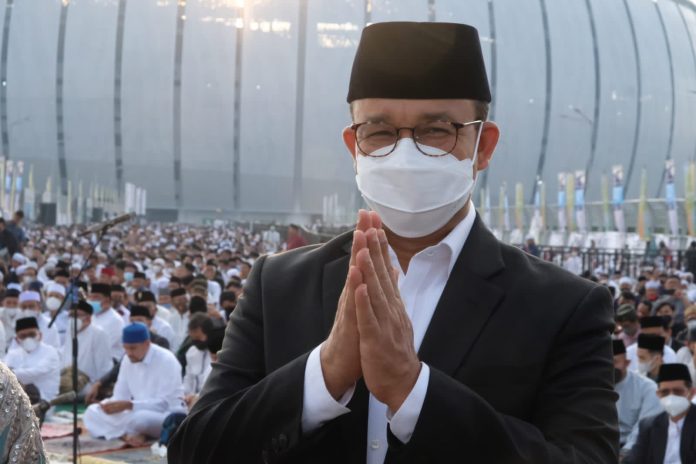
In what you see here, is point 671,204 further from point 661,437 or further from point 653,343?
point 661,437

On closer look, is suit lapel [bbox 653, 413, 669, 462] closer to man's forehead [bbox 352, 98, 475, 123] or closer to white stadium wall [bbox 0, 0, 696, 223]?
man's forehead [bbox 352, 98, 475, 123]

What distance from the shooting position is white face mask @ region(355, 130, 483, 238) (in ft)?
4.98

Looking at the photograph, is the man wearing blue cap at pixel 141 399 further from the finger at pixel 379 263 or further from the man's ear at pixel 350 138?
the finger at pixel 379 263

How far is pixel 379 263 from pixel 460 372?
278mm

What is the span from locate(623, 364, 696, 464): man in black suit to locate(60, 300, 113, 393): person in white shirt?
600 cm

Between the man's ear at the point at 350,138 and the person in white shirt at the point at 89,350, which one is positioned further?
the person in white shirt at the point at 89,350

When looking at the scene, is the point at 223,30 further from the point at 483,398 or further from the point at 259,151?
the point at 483,398

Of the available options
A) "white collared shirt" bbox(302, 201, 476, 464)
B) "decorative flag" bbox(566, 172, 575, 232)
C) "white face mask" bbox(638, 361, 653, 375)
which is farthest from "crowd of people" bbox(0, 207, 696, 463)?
"decorative flag" bbox(566, 172, 575, 232)

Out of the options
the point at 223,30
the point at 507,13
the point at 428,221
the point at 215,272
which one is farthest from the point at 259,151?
the point at 428,221

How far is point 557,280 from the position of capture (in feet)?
5.10

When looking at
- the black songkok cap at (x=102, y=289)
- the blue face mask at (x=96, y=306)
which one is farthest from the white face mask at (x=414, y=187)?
the blue face mask at (x=96, y=306)

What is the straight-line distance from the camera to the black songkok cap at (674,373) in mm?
6016

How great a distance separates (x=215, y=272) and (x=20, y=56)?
39.6m

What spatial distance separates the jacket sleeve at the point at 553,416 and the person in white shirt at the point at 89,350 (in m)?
9.13
